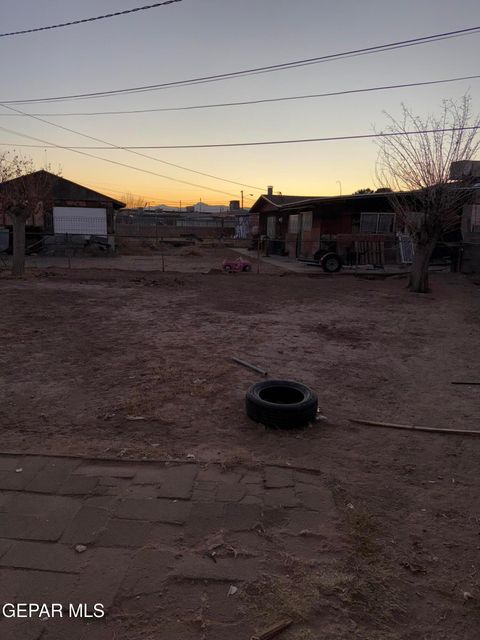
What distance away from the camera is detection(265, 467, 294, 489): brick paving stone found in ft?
11.0

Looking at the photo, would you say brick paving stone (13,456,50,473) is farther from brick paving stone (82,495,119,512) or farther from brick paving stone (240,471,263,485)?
brick paving stone (240,471,263,485)

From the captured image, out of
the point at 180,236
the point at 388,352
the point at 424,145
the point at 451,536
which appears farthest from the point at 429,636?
the point at 180,236

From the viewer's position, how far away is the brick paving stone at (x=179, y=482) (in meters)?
3.18

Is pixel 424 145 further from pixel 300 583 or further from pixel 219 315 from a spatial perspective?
pixel 300 583

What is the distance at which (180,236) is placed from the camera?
2063 inches

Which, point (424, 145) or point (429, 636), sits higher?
point (424, 145)

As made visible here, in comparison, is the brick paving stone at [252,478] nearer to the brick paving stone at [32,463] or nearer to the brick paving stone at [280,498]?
the brick paving stone at [280,498]

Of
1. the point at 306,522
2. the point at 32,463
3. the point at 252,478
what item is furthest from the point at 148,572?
the point at 32,463

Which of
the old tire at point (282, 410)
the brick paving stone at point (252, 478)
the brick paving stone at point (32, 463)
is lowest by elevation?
the brick paving stone at point (252, 478)

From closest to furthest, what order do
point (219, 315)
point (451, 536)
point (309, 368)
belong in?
point (451, 536) < point (309, 368) < point (219, 315)

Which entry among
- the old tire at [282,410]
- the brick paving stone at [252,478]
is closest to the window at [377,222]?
the old tire at [282,410]

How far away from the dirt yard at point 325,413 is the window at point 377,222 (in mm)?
13667

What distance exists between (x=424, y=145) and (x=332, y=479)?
13.2 meters

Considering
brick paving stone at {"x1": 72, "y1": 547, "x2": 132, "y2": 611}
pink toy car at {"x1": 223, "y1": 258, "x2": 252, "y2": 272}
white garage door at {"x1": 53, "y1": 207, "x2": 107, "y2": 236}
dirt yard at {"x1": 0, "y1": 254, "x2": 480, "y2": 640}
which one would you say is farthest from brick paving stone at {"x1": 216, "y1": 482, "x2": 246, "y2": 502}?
white garage door at {"x1": 53, "y1": 207, "x2": 107, "y2": 236}
